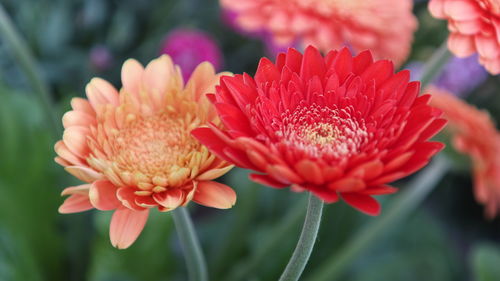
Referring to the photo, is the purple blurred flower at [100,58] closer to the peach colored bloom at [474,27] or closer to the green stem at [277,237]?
the green stem at [277,237]

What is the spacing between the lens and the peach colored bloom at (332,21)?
442mm

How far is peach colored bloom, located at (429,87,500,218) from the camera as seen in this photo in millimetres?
501

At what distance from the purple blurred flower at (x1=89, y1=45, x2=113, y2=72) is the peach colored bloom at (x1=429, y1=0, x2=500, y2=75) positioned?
1.50 ft

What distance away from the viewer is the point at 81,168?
0.82ft

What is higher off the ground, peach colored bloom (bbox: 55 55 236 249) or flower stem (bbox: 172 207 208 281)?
peach colored bloom (bbox: 55 55 236 249)

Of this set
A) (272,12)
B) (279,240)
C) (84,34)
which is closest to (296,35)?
(272,12)

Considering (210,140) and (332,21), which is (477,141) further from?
(210,140)

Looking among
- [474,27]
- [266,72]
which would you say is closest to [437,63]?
[474,27]

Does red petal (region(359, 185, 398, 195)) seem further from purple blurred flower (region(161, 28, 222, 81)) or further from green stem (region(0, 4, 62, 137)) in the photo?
purple blurred flower (region(161, 28, 222, 81))

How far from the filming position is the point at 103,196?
0.25 m

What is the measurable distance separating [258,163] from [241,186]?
0.39m

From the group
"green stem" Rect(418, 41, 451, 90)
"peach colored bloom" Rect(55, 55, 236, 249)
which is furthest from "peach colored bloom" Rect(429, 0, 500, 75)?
"peach colored bloom" Rect(55, 55, 236, 249)

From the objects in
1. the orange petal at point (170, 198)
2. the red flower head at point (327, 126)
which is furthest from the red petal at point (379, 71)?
the orange petal at point (170, 198)

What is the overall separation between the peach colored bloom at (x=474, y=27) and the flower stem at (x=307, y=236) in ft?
0.50
